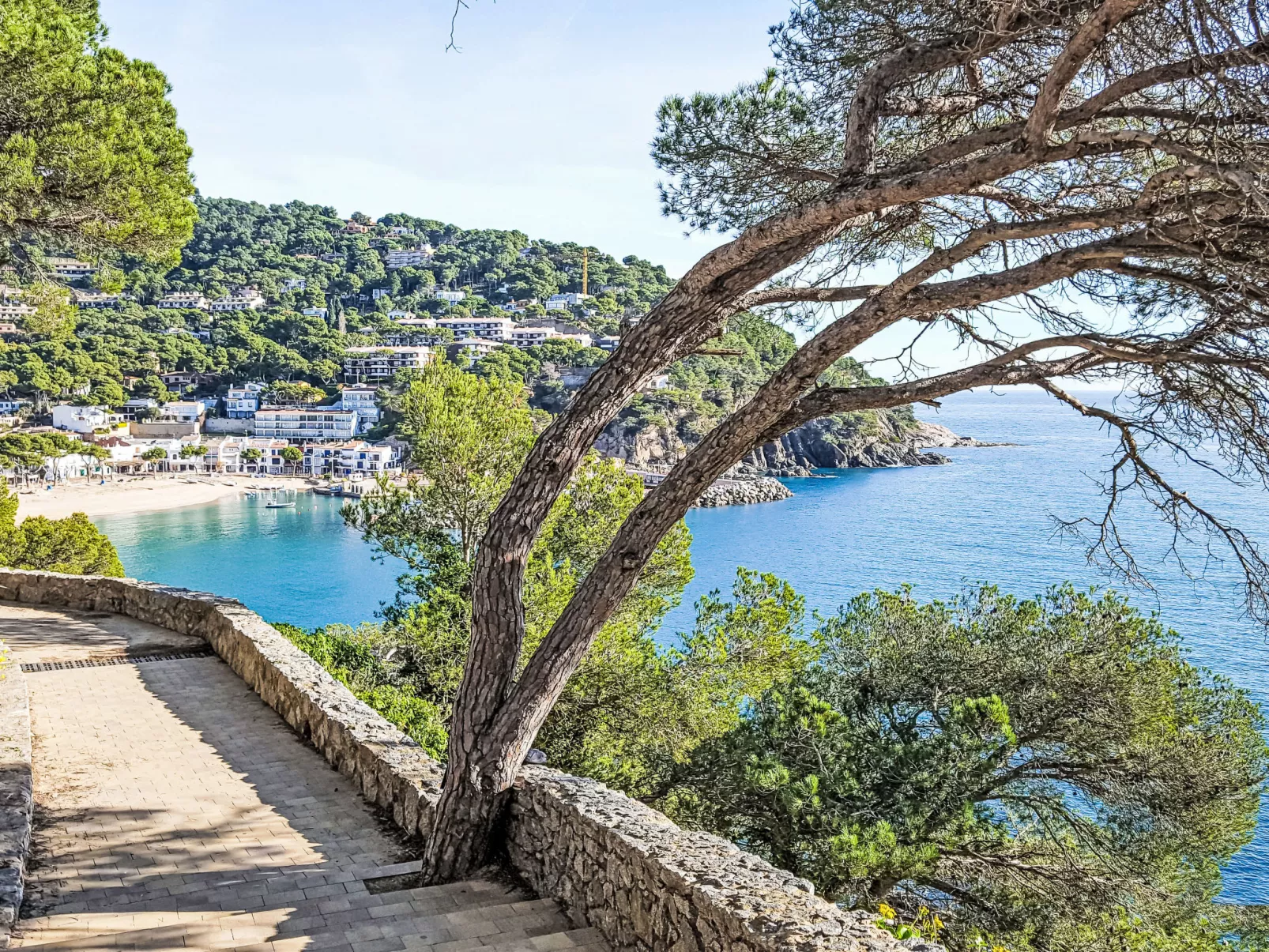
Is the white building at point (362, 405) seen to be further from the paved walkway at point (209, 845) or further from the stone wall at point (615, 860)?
the stone wall at point (615, 860)

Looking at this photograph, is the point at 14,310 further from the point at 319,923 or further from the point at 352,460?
the point at 352,460

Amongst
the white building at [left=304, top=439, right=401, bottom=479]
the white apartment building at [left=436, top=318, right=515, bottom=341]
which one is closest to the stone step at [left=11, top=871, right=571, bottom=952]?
the white building at [left=304, top=439, right=401, bottom=479]

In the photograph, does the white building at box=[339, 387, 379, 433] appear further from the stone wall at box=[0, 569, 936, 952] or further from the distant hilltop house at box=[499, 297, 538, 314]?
the stone wall at box=[0, 569, 936, 952]

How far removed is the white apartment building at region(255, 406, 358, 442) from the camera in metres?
77.5

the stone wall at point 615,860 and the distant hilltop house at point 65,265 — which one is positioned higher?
the distant hilltop house at point 65,265

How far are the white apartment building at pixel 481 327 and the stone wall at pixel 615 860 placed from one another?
8628 cm

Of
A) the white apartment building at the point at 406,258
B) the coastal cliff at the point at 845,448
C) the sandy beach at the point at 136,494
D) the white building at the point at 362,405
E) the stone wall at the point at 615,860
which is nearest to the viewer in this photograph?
the stone wall at the point at 615,860

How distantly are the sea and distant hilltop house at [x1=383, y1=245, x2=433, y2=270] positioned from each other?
77427 mm

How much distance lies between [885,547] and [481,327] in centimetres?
6891

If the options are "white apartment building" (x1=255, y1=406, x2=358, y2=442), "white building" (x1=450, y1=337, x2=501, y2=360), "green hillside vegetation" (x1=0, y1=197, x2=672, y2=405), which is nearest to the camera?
"white building" (x1=450, y1=337, x2=501, y2=360)

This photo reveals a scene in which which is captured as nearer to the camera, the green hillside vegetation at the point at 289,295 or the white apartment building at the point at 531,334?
the green hillside vegetation at the point at 289,295

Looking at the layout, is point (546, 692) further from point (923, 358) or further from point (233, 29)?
point (233, 29)

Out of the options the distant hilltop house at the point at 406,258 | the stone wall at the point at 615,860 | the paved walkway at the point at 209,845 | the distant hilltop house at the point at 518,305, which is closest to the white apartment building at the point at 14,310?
the paved walkway at the point at 209,845

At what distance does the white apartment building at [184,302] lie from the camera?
102 metres
